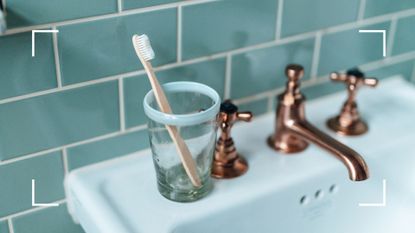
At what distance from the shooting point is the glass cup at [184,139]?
0.68m

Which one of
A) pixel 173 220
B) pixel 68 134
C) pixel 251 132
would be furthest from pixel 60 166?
pixel 251 132

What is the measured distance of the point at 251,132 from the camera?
0.85 meters

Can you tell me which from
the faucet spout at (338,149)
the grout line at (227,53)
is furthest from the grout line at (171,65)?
the faucet spout at (338,149)

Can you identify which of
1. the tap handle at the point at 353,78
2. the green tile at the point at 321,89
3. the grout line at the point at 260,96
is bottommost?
the green tile at the point at 321,89

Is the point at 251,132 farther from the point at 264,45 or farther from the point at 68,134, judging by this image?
the point at 68,134

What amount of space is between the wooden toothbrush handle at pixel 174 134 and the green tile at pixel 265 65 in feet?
0.56

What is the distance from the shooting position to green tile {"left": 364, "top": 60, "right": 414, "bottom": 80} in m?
0.96

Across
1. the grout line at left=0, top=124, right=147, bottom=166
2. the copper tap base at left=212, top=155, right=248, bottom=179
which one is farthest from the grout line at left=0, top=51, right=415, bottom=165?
the copper tap base at left=212, top=155, right=248, bottom=179

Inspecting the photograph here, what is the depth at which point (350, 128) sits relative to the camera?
33.8 inches

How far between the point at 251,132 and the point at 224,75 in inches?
3.8

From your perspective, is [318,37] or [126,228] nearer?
[126,228]

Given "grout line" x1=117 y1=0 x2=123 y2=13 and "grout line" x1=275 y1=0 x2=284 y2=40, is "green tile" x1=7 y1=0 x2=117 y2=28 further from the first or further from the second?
"grout line" x1=275 y1=0 x2=284 y2=40

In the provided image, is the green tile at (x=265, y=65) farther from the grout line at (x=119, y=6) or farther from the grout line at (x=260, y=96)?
the grout line at (x=119, y=6)

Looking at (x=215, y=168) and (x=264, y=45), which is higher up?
(x=264, y=45)
